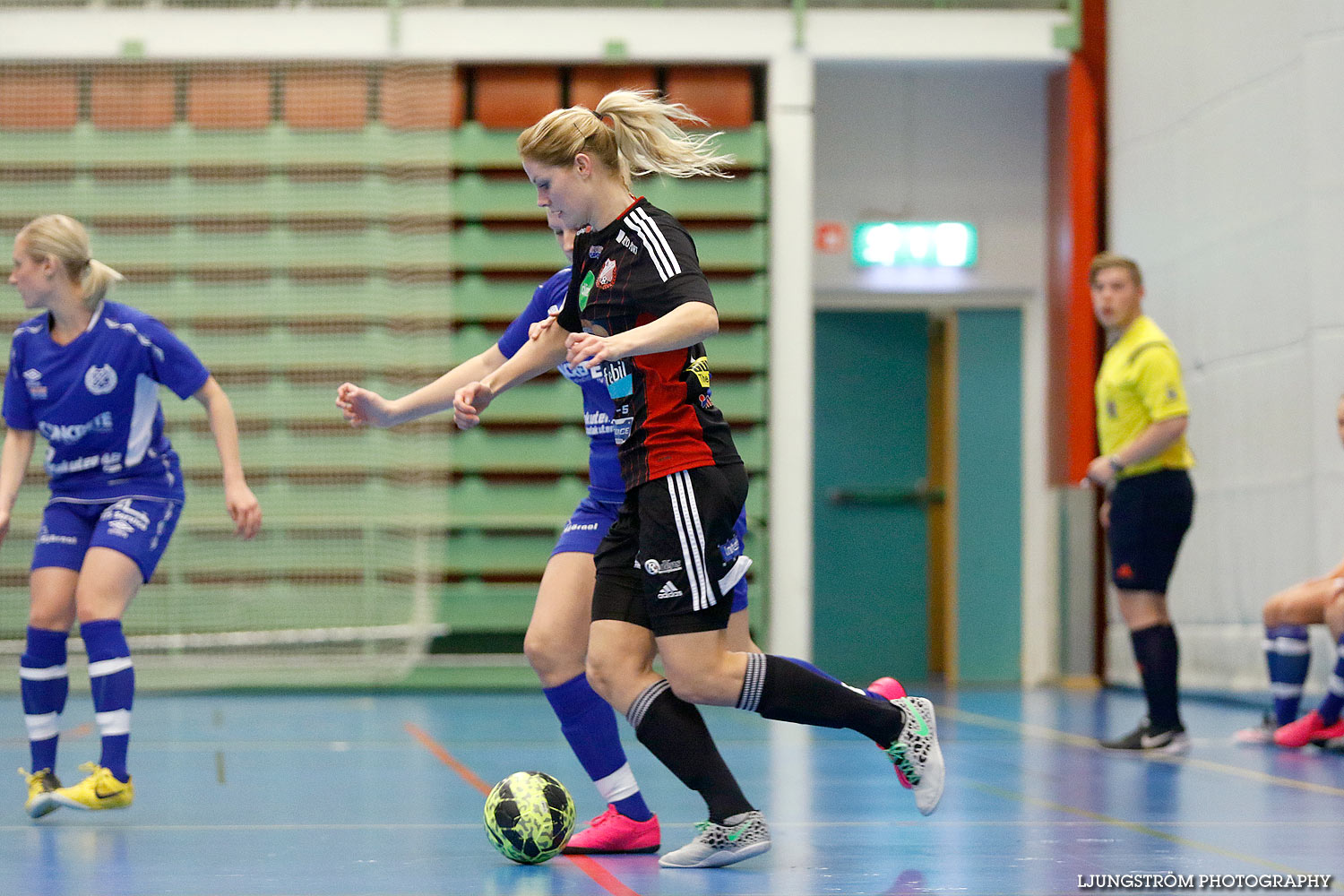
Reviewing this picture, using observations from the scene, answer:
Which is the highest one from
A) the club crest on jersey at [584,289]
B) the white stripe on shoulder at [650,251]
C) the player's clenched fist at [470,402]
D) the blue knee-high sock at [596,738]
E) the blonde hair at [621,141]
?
the blonde hair at [621,141]

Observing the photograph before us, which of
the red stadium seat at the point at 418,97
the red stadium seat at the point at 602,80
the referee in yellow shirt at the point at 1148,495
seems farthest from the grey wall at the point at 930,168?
the referee in yellow shirt at the point at 1148,495

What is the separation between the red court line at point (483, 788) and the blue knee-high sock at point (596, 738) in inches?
6.1

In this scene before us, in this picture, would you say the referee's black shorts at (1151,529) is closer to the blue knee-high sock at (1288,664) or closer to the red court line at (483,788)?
the blue knee-high sock at (1288,664)

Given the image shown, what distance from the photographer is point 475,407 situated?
10.5ft

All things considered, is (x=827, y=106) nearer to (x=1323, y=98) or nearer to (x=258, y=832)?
(x=1323, y=98)

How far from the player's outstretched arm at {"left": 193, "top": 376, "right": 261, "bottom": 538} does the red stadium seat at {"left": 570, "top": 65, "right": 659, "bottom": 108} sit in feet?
18.3

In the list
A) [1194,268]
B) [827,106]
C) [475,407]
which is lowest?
[475,407]

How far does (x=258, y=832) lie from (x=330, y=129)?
6.44m

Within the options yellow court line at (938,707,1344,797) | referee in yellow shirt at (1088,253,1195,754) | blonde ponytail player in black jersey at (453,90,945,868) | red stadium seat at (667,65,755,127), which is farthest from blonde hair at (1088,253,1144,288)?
red stadium seat at (667,65,755,127)

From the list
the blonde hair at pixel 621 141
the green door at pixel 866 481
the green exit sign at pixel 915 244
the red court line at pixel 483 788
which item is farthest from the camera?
the green door at pixel 866 481

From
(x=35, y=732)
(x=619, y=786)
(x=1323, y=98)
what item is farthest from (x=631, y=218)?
(x=1323, y=98)

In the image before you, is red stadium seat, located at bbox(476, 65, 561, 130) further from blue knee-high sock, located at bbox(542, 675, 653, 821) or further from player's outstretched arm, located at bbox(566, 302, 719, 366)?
player's outstretched arm, located at bbox(566, 302, 719, 366)

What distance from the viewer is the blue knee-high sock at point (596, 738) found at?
344 centimetres

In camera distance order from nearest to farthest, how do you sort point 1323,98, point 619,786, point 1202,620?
point 619,786 < point 1323,98 < point 1202,620
